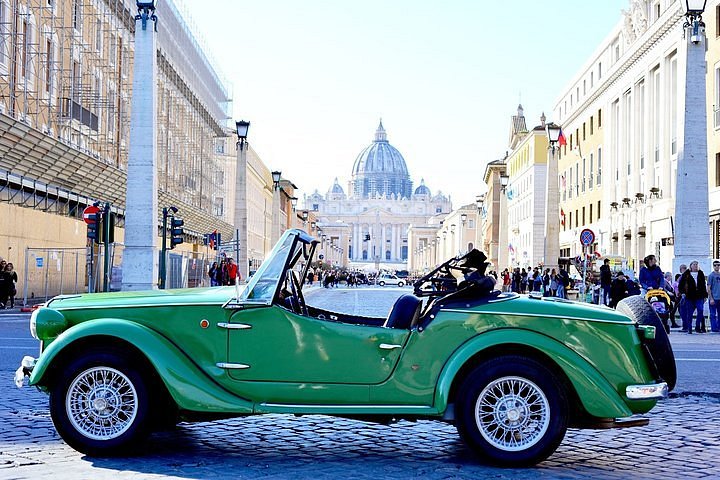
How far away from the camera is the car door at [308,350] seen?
6.31 metres

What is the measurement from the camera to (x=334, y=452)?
21.8 feet

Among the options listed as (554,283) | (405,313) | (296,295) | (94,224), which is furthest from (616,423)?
(554,283)

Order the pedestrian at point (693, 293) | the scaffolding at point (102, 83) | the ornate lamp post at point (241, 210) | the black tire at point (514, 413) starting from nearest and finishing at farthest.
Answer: the black tire at point (514, 413) < the pedestrian at point (693, 293) < the scaffolding at point (102, 83) < the ornate lamp post at point (241, 210)

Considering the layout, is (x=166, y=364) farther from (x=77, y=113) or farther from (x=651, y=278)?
(x=77, y=113)

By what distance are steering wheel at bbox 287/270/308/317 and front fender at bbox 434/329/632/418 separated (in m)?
1.19

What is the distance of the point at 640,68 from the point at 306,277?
42.5 meters

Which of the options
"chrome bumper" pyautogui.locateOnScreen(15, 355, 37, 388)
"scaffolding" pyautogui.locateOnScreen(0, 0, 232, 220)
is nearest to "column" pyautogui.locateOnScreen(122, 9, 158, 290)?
"scaffolding" pyautogui.locateOnScreen(0, 0, 232, 220)

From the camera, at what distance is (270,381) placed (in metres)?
6.35

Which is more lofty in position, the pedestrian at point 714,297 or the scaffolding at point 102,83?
the scaffolding at point 102,83

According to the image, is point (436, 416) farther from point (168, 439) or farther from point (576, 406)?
point (168, 439)

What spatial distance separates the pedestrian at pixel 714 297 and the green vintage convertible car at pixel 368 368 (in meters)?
16.0

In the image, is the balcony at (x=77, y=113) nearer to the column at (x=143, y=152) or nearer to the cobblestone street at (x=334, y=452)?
the column at (x=143, y=152)

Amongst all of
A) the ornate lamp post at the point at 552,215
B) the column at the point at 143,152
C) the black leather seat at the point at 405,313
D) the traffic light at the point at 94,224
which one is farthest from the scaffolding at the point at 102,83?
the black leather seat at the point at 405,313

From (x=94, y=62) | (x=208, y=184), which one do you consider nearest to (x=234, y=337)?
(x=94, y=62)
